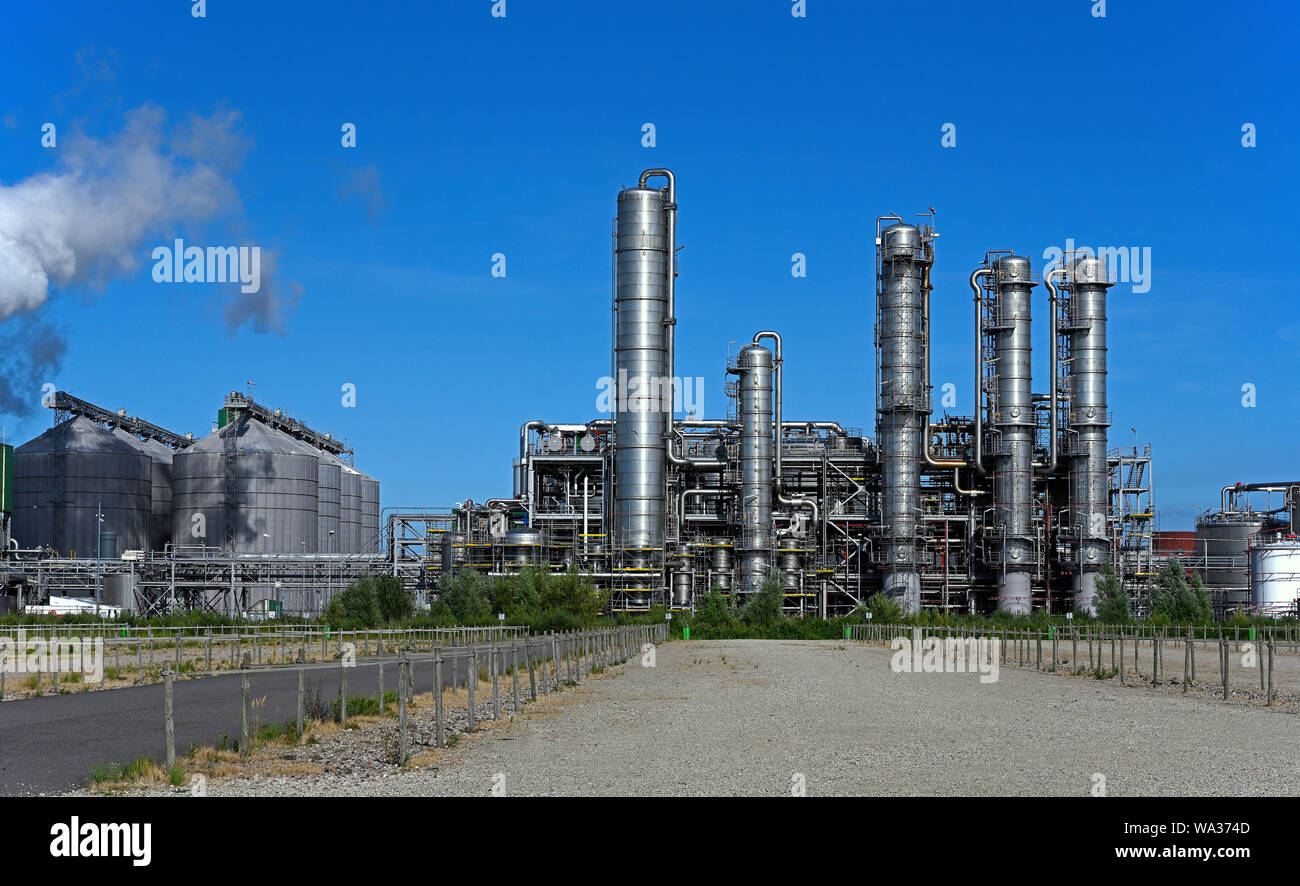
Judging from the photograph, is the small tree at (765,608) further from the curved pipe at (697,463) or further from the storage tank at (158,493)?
the storage tank at (158,493)

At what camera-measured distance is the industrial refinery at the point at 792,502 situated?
81.2 m

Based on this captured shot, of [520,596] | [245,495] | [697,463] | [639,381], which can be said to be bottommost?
[520,596]

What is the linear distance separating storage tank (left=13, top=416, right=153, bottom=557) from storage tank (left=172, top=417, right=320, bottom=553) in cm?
323

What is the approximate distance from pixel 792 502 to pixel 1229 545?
36099 millimetres

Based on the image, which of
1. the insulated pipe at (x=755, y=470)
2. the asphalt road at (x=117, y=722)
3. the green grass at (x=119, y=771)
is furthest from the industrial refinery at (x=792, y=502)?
the green grass at (x=119, y=771)

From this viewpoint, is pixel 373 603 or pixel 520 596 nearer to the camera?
pixel 373 603

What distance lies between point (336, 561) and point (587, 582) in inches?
900

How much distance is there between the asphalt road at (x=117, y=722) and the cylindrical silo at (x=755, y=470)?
4704 cm

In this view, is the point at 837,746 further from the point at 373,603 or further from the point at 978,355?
the point at 978,355

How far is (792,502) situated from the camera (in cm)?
8662

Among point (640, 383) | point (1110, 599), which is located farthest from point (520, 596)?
A: point (1110, 599)

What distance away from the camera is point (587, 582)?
7500 cm
